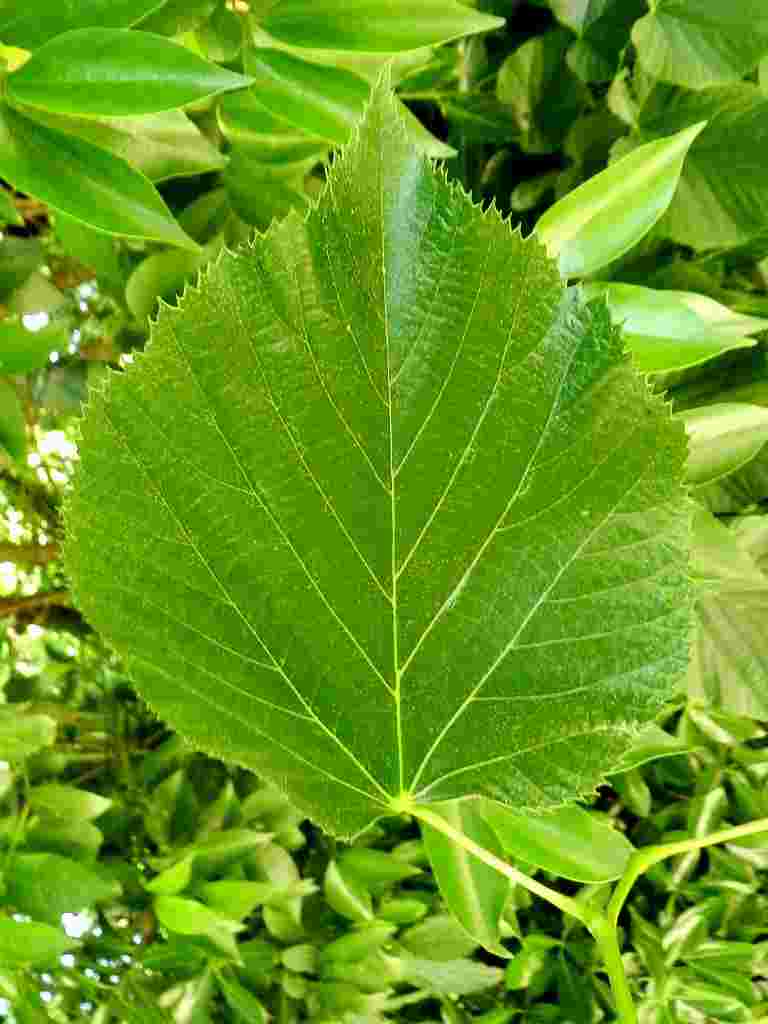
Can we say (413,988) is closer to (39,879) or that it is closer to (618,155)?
(39,879)

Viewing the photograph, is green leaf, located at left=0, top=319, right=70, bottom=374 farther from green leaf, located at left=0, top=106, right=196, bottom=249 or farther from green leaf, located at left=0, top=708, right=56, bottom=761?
green leaf, located at left=0, top=708, right=56, bottom=761

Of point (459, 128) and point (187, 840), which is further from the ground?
point (459, 128)

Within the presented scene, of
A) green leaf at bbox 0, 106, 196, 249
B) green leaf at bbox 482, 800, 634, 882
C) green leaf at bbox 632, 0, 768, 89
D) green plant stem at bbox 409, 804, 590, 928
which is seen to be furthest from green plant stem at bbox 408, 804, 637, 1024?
green leaf at bbox 632, 0, 768, 89

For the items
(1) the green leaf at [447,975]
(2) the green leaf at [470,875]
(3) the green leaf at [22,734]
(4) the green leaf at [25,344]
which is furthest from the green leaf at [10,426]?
(1) the green leaf at [447,975]

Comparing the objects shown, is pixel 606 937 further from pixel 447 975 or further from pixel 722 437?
pixel 447 975

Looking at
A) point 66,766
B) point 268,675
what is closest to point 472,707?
point 268,675

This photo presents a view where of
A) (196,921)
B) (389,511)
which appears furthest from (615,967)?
(196,921)

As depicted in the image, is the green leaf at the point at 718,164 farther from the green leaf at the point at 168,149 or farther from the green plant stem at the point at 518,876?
the green plant stem at the point at 518,876
